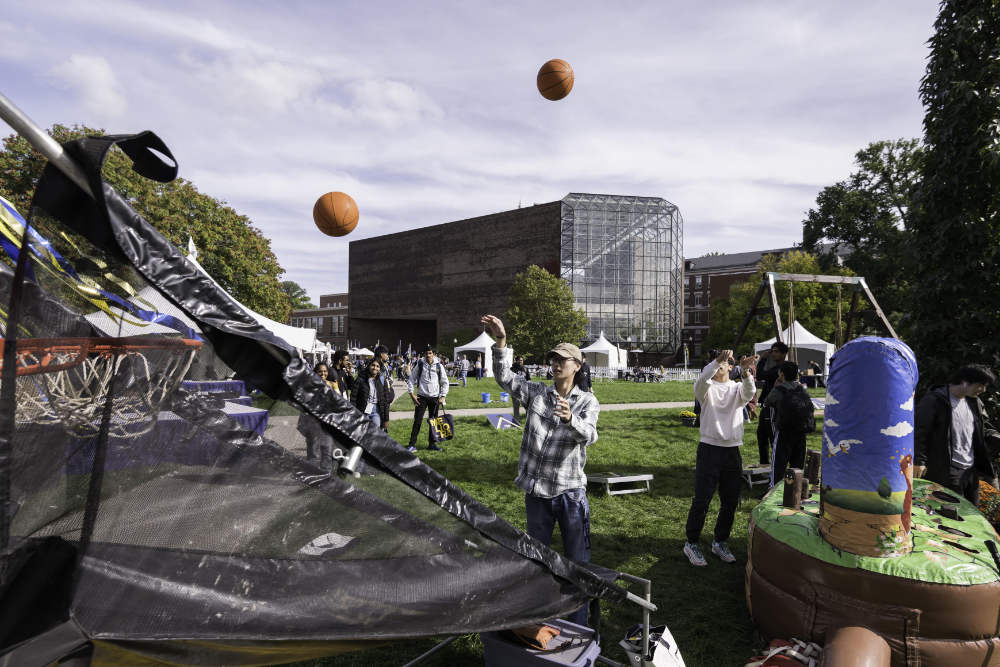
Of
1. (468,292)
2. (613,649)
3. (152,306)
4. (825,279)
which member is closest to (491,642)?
(613,649)

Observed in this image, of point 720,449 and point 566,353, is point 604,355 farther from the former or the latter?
point 566,353

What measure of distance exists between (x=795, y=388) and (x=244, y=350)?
732 centimetres

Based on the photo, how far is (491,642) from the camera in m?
2.87

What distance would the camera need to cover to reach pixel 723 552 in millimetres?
5676

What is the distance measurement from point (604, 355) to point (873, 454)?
150 feet

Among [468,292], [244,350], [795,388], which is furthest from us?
[468,292]

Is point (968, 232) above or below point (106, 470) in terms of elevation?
above

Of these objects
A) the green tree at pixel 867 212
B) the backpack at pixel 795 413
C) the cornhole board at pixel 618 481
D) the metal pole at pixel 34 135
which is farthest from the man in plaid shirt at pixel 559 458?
the green tree at pixel 867 212

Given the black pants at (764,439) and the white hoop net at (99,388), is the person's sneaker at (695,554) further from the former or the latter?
the white hoop net at (99,388)

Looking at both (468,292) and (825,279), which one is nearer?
(825,279)

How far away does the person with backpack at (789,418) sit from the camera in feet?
23.2

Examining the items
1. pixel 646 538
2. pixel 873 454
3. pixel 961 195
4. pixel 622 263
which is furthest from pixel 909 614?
pixel 622 263

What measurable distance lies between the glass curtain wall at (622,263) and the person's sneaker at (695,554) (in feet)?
187

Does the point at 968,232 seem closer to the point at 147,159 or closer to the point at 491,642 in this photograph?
the point at 491,642
